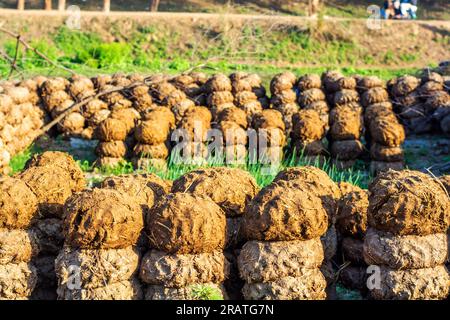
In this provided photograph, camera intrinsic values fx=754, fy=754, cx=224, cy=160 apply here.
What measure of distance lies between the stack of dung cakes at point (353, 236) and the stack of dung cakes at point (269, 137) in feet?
17.6

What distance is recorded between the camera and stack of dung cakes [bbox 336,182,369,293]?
21.0 feet

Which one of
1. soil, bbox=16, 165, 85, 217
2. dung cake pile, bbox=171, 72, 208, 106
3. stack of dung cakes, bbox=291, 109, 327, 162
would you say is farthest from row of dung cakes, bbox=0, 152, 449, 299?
dung cake pile, bbox=171, 72, 208, 106

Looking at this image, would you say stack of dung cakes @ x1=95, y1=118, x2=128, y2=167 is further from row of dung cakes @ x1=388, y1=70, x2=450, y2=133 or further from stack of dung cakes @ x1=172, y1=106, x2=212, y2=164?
row of dung cakes @ x1=388, y1=70, x2=450, y2=133

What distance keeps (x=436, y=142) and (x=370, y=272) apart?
8915mm

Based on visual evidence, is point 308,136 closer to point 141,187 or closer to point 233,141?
point 233,141

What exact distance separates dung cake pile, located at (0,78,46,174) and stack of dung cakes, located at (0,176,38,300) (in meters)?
5.82

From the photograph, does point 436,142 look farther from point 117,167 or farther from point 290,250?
point 290,250

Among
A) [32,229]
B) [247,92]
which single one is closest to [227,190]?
[32,229]

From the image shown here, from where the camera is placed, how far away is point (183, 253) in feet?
18.2

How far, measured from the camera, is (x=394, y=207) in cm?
560

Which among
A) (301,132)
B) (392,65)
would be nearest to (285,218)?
(301,132)

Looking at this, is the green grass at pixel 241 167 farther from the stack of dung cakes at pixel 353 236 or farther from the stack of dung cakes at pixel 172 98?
the stack of dung cakes at pixel 353 236

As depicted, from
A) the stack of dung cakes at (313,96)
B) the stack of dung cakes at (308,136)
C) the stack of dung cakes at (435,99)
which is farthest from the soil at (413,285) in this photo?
the stack of dung cakes at (435,99)

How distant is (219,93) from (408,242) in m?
8.68
